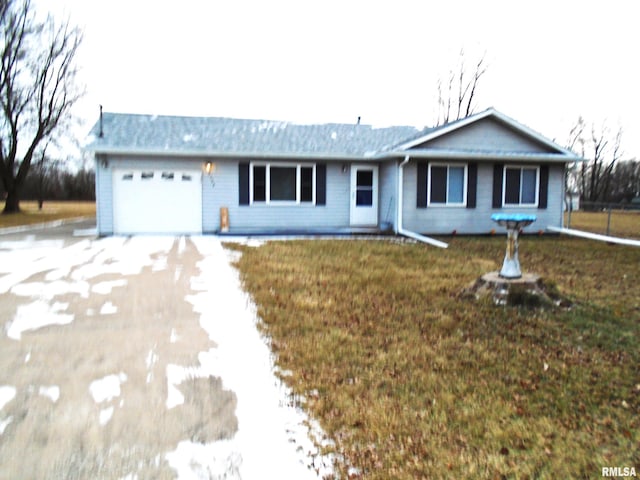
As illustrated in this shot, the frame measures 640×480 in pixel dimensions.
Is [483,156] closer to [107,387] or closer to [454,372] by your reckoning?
[454,372]

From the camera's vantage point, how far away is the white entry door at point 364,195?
1459 centimetres

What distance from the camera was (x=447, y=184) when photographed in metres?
13.9

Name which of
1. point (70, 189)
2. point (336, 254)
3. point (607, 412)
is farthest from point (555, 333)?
point (70, 189)

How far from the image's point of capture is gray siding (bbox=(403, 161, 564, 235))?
1356 cm

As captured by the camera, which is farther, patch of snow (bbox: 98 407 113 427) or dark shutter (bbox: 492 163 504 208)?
dark shutter (bbox: 492 163 504 208)

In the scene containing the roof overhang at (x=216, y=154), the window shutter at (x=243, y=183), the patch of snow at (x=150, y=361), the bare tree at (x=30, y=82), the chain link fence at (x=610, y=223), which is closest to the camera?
the patch of snow at (x=150, y=361)

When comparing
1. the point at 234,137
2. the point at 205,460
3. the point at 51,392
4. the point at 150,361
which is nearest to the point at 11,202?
the point at 234,137

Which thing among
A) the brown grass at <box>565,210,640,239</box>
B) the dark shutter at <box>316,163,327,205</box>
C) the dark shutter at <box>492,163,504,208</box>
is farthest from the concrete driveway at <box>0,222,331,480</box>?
the brown grass at <box>565,210,640,239</box>

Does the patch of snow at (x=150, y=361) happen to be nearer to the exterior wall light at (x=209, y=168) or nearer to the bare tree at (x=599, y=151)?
the exterior wall light at (x=209, y=168)

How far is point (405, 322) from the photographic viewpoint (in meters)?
5.08

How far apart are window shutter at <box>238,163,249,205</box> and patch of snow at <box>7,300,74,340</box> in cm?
834

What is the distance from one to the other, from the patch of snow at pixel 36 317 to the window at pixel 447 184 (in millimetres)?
10504

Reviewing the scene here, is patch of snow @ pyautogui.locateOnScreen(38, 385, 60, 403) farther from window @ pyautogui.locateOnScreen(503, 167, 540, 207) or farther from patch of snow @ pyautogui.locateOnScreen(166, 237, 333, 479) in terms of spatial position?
window @ pyautogui.locateOnScreen(503, 167, 540, 207)

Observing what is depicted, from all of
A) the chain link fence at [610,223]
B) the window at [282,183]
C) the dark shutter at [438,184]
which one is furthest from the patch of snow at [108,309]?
the chain link fence at [610,223]
